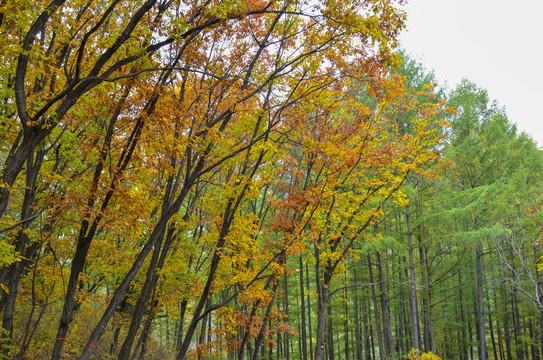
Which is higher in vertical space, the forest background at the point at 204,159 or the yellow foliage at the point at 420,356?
the forest background at the point at 204,159

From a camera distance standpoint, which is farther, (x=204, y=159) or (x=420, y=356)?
(x=420, y=356)

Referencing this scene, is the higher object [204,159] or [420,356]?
[204,159]

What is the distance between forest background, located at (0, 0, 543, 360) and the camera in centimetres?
469

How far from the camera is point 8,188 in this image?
368 centimetres

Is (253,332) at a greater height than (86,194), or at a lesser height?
lesser

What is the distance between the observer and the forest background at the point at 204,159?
469 centimetres

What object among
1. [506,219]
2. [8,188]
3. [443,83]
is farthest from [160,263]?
[443,83]

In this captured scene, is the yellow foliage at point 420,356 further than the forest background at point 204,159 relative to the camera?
Yes

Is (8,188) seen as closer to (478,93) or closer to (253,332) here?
(253,332)

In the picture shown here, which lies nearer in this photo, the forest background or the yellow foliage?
the forest background

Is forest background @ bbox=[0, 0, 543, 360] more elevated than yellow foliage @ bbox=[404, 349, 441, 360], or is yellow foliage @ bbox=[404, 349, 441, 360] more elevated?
forest background @ bbox=[0, 0, 543, 360]

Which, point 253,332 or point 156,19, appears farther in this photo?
point 253,332

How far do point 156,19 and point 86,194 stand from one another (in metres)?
2.91

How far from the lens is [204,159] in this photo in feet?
19.4
